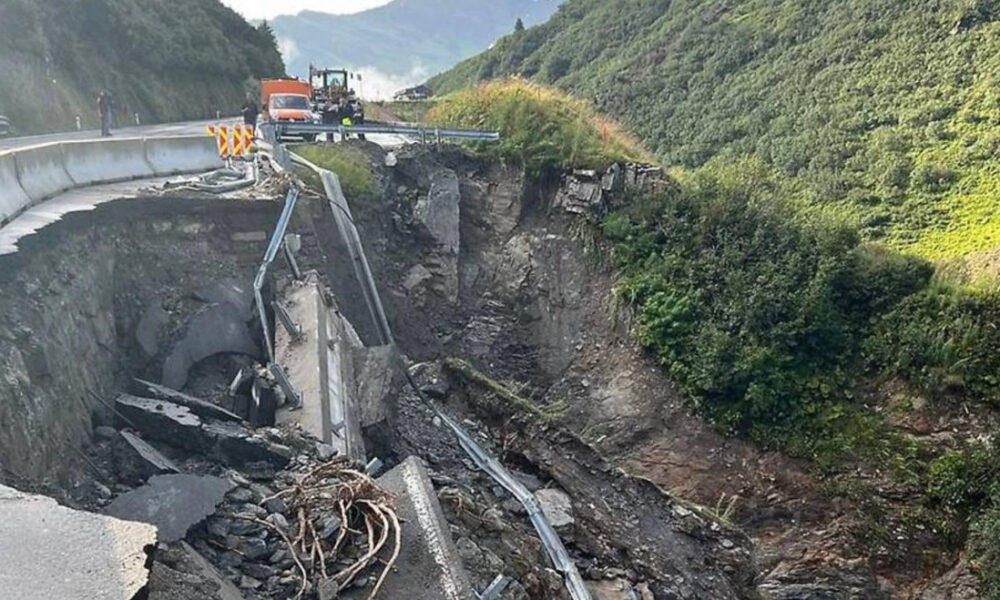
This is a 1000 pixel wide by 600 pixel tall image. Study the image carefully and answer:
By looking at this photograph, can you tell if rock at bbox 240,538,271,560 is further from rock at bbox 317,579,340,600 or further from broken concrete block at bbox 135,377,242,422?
broken concrete block at bbox 135,377,242,422

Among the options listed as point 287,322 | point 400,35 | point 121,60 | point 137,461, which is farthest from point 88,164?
point 400,35

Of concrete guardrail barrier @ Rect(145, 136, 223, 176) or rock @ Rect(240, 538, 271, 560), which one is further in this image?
concrete guardrail barrier @ Rect(145, 136, 223, 176)

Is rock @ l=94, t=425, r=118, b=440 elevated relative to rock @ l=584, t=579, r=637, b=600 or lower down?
elevated

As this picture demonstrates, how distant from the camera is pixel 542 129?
15445mm

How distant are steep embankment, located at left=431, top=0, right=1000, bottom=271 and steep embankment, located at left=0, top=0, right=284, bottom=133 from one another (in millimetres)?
15483

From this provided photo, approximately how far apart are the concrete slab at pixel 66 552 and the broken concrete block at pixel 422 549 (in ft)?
4.97

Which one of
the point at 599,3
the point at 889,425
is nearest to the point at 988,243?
the point at 889,425

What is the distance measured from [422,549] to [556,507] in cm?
339

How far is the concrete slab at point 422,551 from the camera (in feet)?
15.2

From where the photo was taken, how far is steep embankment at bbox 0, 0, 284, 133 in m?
19.8

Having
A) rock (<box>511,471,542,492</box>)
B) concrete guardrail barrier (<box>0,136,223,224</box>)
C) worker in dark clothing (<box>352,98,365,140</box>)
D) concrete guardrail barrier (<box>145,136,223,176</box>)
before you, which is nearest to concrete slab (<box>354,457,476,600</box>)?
rock (<box>511,471,542,492</box>)

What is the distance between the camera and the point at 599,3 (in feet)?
140

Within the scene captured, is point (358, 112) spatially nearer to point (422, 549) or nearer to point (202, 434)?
point (202, 434)

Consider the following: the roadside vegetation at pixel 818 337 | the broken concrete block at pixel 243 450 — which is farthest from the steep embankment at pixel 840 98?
the broken concrete block at pixel 243 450
